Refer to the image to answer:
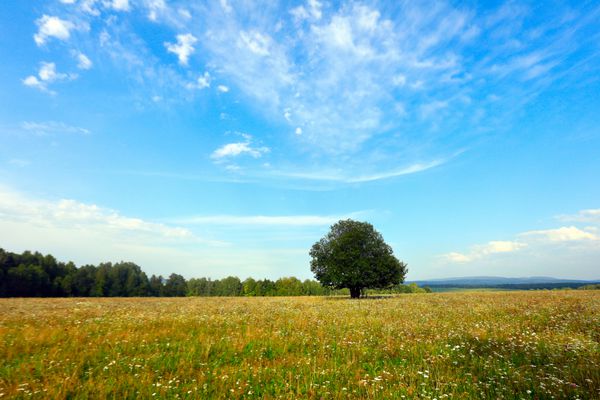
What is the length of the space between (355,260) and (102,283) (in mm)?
83230

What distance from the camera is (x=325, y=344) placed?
363 inches

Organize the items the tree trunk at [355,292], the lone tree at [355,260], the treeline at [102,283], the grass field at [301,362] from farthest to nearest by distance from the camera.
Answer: the treeline at [102,283] < the tree trunk at [355,292] < the lone tree at [355,260] < the grass field at [301,362]

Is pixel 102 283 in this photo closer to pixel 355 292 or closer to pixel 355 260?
pixel 355 292

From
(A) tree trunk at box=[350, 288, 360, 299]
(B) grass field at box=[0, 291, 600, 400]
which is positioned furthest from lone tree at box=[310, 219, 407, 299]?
(B) grass field at box=[0, 291, 600, 400]

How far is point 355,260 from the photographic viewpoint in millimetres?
40500

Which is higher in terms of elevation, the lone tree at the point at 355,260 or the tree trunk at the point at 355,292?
the lone tree at the point at 355,260

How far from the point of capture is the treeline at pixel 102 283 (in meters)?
72.9

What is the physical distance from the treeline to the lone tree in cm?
1266

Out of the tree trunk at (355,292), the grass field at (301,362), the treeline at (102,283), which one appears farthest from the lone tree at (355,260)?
the grass field at (301,362)

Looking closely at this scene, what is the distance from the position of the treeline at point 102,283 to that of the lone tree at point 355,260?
41.5ft

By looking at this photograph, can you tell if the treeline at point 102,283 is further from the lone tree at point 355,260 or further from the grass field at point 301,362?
the grass field at point 301,362

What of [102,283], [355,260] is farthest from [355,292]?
[102,283]

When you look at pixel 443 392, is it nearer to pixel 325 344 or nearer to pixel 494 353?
pixel 494 353

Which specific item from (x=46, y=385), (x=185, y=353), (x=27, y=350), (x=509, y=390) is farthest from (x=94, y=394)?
(x=509, y=390)
